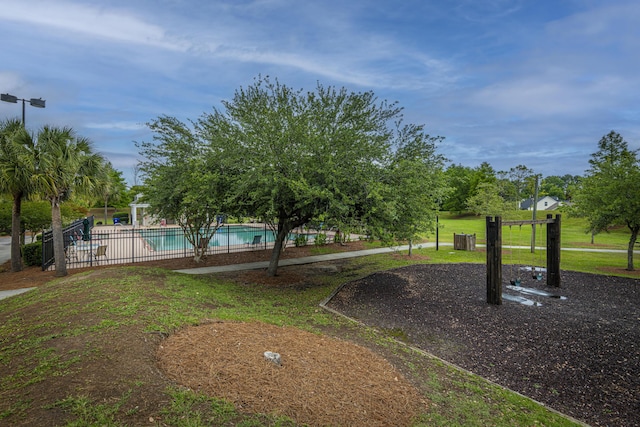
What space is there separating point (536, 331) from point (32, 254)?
55.3 ft

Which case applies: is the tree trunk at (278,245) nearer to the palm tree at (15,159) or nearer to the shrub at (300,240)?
the shrub at (300,240)

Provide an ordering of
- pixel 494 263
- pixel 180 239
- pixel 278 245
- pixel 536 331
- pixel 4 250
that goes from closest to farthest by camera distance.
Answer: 1. pixel 536 331
2. pixel 494 263
3. pixel 278 245
4. pixel 4 250
5. pixel 180 239

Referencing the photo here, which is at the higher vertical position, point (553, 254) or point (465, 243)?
point (553, 254)

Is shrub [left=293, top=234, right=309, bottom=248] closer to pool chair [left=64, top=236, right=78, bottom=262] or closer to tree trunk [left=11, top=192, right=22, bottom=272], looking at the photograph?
pool chair [left=64, top=236, right=78, bottom=262]

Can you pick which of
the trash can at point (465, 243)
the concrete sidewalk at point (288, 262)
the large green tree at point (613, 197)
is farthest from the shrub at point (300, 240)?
the large green tree at point (613, 197)

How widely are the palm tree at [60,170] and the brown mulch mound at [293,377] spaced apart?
28.9 ft

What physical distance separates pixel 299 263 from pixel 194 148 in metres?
6.39

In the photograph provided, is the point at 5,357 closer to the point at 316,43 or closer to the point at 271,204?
the point at 271,204

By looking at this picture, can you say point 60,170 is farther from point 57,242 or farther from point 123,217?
point 123,217

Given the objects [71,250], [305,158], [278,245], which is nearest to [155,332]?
[305,158]

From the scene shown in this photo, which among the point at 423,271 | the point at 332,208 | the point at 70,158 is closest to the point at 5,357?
the point at 332,208

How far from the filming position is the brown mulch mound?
332 centimetres

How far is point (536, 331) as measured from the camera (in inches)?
263

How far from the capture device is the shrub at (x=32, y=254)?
12.7 meters
